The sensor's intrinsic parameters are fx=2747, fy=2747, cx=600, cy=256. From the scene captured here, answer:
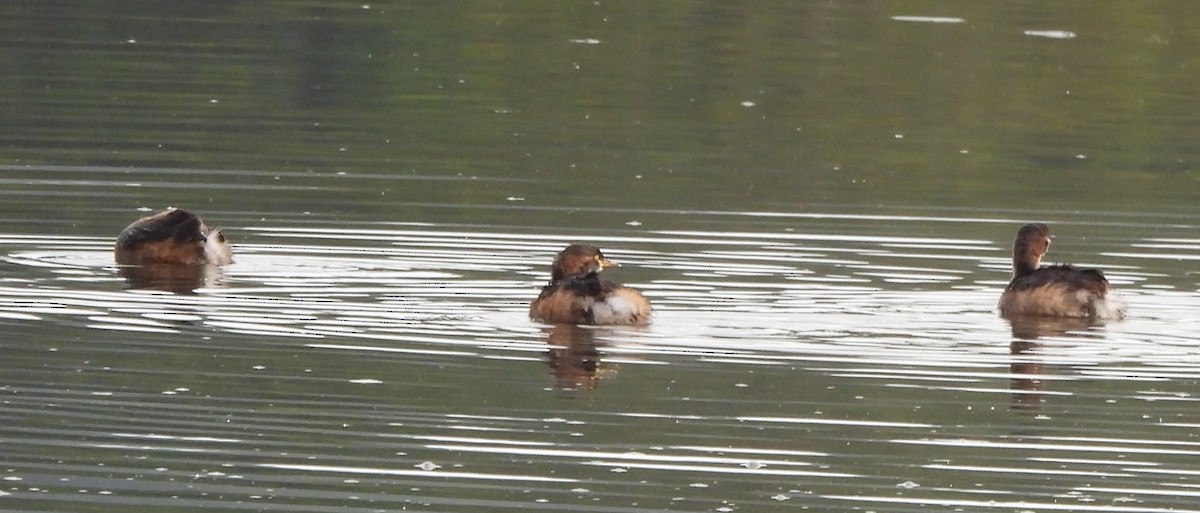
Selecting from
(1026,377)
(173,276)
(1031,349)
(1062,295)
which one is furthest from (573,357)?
(173,276)

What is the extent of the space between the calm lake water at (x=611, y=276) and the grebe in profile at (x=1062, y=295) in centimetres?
24

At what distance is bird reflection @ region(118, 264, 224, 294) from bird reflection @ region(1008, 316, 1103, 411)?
462cm

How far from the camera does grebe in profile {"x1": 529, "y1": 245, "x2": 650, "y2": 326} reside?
1421 centimetres

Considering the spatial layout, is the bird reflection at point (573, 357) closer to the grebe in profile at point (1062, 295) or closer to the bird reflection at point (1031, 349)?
the bird reflection at point (1031, 349)

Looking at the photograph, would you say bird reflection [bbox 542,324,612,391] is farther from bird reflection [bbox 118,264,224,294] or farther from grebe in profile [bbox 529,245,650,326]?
bird reflection [bbox 118,264,224,294]

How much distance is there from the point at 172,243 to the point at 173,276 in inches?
11.3

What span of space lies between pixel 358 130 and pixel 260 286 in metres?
9.37

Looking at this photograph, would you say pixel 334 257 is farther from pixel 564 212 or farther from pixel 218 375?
pixel 218 375

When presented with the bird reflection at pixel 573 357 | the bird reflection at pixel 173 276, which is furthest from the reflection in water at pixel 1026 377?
the bird reflection at pixel 173 276

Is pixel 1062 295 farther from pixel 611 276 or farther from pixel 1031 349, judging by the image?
pixel 611 276

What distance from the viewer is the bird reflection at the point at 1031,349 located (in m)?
12.4

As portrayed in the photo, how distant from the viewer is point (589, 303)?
47.0 ft

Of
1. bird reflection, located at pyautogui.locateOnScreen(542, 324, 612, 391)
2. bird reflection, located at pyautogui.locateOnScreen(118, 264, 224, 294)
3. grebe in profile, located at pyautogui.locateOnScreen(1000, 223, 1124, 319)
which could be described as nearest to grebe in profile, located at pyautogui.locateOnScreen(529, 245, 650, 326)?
bird reflection, located at pyautogui.locateOnScreen(542, 324, 612, 391)

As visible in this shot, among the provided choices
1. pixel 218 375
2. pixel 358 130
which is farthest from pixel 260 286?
pixel 358 130
